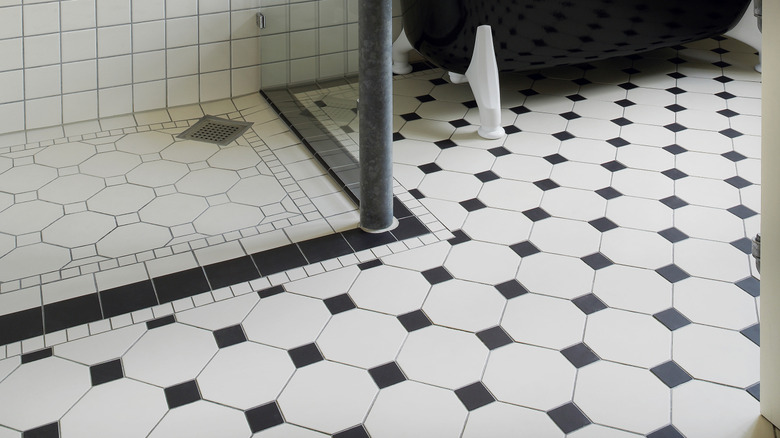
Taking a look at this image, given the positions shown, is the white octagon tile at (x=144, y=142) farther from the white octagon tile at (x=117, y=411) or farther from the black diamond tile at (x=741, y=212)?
the black diamond tile at (x=741, y=212)

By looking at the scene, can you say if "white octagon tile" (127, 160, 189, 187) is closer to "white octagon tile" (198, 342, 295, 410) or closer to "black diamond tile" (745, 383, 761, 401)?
"white octagon tile" (198, 342, 295, 410)

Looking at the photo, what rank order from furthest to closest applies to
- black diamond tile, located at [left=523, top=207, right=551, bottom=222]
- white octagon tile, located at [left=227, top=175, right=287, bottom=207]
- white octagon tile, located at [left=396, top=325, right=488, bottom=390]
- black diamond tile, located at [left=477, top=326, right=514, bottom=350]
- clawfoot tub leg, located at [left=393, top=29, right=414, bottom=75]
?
clawfoot tub leg, located at [left=393, top=29, right=414, bottom=75]
white octagon tile, located at [left=227, top=175, right=287, bottom=207]
black diamond tile, located at [left=523, top=207, right=551, bottom=222]
black diamond tile, located at [left=477, top=326, right=514, bottom=350]
white octagon tile, located at [left=396, top=325, right=488, bottom=390]

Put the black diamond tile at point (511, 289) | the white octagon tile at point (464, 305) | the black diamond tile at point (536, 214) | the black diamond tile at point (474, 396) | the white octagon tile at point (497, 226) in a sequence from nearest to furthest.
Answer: the black diamond tile at point (474, 396)
the white octagon tile at point (464, 305)
the black diamond tile at point (511, 289)
the white octagon tile at point (497, 226)
the black diamond tile at point (536, 214)

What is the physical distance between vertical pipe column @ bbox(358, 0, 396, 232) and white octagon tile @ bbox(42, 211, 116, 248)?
0.97m

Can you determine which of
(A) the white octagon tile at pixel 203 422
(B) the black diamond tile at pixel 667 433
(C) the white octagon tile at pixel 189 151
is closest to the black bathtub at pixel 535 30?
(C) the white octagon tile at pixel 189 151

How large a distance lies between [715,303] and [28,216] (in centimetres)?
250

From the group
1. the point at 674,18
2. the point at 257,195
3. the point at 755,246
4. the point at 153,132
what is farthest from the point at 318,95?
the point at 755,246

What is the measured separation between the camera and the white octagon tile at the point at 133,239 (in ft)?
10.0

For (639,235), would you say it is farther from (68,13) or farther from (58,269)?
(68,13)

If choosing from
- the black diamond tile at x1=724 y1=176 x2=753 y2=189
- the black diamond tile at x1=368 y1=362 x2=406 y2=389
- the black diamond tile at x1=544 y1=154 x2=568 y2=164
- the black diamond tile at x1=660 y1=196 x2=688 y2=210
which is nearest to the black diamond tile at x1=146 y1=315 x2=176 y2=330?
the black diamond tile at x1=368 y1=362 x2=406 y2=389

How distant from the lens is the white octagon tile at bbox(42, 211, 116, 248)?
3113 mm

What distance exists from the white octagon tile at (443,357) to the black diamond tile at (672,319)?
1.96 feet

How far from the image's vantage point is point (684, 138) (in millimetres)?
3977

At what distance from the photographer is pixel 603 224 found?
10.7 feet
